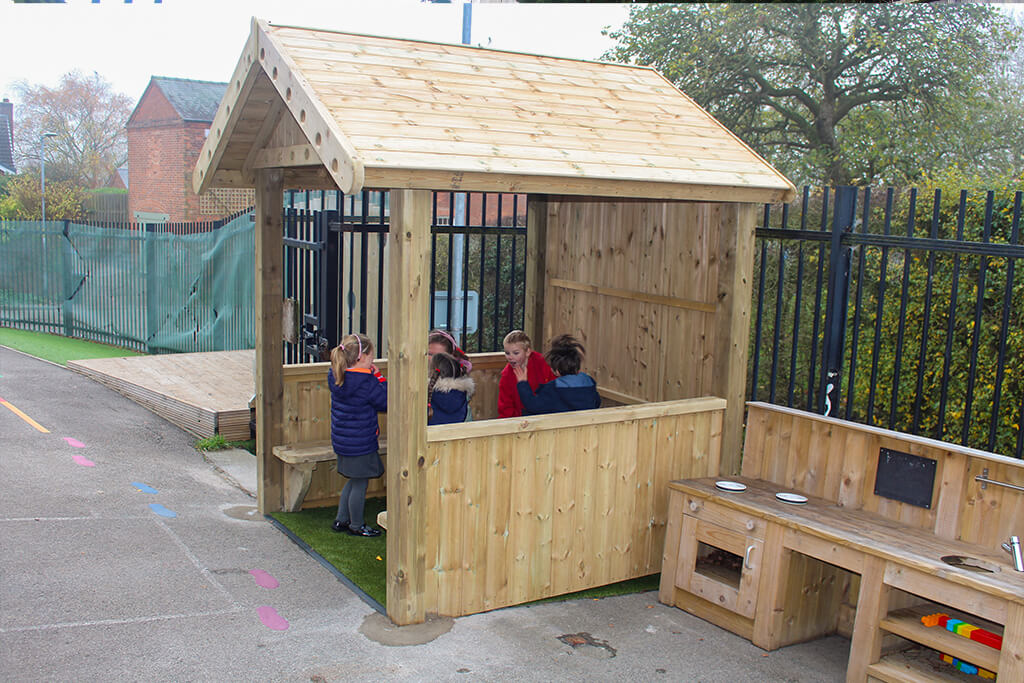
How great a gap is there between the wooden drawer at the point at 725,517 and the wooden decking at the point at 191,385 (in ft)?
18.0

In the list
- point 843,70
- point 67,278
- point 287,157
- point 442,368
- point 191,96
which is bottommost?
point 67,278

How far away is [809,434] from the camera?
6.15 m

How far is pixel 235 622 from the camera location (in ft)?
18.1

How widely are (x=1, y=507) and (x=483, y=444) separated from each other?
3981 millimetres

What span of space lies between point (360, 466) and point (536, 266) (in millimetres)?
2857

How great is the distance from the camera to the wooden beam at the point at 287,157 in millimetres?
6156

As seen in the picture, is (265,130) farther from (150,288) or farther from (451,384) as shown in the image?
(150,288)

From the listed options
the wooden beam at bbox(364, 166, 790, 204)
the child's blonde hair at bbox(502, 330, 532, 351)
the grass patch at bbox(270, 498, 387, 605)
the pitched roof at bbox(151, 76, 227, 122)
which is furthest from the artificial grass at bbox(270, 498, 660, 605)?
the pitched roof at bbox(151, 76, 227, 122)

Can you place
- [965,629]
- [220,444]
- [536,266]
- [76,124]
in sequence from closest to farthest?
1. [965,629]
2. [536,266]
3. [220,444]
4. [76,124]

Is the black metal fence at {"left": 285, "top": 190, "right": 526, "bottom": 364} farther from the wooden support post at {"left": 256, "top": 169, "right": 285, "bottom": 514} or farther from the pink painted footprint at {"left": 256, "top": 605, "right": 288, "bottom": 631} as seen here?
the pink painted footprint at {"left": 256, "top": 605, "right": 288, "bottom": 631}

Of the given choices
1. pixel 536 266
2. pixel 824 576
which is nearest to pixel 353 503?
pixel 536 266

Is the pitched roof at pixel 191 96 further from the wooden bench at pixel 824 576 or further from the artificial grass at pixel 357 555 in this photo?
the wooden bench at pixel 824 576

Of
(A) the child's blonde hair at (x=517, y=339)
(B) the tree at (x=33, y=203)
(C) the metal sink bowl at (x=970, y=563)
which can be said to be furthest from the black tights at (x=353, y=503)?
(B) the tree at (x=33, y=203)

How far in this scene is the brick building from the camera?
43375mm
